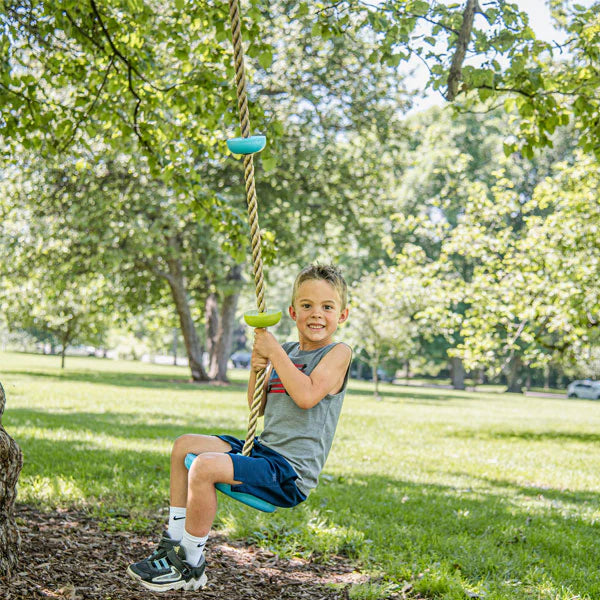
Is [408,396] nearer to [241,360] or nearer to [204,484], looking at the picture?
[204,484]

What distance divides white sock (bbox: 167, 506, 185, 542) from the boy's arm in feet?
2.53

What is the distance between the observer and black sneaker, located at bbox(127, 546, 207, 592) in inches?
124

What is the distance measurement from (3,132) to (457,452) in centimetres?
880

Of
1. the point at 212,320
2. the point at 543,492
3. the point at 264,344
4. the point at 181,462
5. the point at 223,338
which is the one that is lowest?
the point at 543,492

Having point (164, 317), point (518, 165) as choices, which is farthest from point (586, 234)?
point (518, 165)

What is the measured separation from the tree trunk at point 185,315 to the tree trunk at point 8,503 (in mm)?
19395

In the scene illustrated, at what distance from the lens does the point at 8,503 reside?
412 centimetres

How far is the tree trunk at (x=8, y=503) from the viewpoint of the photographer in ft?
13.3

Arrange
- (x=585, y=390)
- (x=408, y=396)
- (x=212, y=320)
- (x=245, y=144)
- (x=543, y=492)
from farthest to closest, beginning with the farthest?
(x=585, y=390) < (x=408, y=396) < (x=212, y=320) < (x=543, y=492) < (x=245, y=144)

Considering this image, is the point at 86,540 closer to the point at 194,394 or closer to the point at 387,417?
the point at 387,417

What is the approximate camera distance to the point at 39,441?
885 centimetres

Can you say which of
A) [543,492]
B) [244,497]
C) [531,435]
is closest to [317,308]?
[244,497]

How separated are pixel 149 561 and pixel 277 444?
2.61ft

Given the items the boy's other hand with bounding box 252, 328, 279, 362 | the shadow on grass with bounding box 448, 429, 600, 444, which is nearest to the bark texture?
the boy's other hand with bounding box 252, 328, 279, 362
